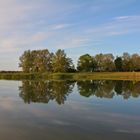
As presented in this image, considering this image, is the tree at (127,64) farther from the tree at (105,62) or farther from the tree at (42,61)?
the tree at (42,61)

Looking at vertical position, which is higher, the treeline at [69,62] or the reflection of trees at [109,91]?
the treeline at [69,62]

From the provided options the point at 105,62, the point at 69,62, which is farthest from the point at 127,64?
the point at 69,62

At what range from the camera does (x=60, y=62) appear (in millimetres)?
103438

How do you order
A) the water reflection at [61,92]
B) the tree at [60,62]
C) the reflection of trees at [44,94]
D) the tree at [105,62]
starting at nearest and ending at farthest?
the reflection of trees at [44,94], the water reflection at [61,92], the tree at [60,62], the tree at [105,62]

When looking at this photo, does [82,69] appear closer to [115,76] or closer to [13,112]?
[115,76]

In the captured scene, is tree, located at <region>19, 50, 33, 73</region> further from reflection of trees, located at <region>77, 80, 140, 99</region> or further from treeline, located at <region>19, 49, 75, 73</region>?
reflection of trees, located at <region>77, 80, 140, 99</region>

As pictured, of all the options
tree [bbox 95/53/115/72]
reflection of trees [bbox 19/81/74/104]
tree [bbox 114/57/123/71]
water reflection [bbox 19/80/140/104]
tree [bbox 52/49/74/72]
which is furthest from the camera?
tree [bbox 95/53/115/72]

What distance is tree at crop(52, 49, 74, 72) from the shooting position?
10300cm

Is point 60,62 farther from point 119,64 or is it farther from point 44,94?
point 44,94

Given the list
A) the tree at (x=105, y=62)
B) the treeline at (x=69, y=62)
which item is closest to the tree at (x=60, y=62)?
the treeline at (x=69, y=62)

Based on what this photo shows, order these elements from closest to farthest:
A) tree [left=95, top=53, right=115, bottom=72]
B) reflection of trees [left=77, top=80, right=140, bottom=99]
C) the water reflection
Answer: the water reflection < reflection of trees [left=77, top=80, right=140, bottom=99] < tree [left=95, top=53, right=115, bottom=72]

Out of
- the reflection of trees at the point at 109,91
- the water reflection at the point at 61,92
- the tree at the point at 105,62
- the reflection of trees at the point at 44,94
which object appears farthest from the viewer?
the tree at the point at 105,62

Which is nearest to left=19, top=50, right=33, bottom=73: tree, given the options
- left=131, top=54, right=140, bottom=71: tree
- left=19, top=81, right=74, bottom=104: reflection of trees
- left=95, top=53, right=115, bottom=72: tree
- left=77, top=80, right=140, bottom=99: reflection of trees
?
left=95, top=53, right=115, bottom=72: tree

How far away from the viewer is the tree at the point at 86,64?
11150cm
